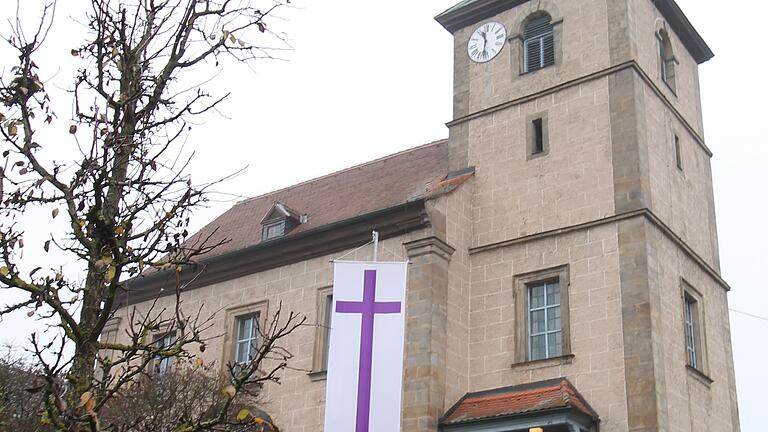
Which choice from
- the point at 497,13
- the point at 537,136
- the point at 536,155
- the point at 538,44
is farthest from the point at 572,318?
the point at 497,13

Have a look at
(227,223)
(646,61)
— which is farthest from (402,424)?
(227,223)

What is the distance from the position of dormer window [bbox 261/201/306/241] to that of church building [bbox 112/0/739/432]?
0.22 feet

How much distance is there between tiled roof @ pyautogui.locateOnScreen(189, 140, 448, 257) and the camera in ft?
81.1

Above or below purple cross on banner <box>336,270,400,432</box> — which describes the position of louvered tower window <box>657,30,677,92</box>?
above

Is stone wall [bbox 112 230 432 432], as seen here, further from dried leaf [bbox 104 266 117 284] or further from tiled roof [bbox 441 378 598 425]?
dried leaf [bbox 104 266 117 284]

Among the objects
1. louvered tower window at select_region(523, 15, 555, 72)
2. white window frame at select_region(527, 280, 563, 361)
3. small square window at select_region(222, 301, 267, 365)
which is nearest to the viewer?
white window frame at select_region(527, 280, 563, 361)

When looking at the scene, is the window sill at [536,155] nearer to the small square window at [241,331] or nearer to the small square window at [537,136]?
the small square window at [537,136]

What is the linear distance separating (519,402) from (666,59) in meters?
10.1

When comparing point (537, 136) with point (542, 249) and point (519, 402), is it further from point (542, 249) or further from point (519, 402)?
point (519, 402)

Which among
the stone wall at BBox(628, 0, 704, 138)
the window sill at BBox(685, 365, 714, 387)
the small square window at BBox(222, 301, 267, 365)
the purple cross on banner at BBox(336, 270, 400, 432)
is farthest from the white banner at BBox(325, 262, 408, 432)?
the stone wall at BBox(628, 0, 704, 138)

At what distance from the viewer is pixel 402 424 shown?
2009cm

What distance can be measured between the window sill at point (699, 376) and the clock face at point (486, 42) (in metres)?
8.83

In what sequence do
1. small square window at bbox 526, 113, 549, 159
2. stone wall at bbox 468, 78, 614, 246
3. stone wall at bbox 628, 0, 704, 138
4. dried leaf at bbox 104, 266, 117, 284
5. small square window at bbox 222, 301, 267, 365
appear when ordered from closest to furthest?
dried leaf at bbox 104, 266, 117, 284, stone wall at bbox 468, 78, 614, 246, small square window at bbox 526, 113, 549, 159, stone wall at bbox 628, 0, 704, 138, small square window at bbox 222, 301, 267, 365

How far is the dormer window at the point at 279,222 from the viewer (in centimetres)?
2572
